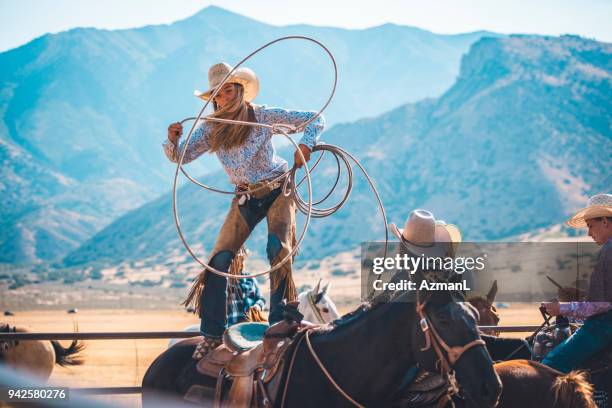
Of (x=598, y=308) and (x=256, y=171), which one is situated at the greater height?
(x=256, y=171)

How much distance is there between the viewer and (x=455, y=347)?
14.5 ft

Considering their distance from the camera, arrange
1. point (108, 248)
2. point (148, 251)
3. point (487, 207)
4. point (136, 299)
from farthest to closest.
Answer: point (108, 248)
point (148, 251)
point (487, 207)
point (136, 299)

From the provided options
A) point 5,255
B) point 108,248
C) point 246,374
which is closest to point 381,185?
point 108,248

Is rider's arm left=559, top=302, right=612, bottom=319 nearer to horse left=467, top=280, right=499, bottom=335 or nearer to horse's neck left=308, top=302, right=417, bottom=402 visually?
horse's neck left=308, top=302, right=417, bottom=402

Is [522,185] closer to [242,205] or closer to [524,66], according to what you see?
[524,66]

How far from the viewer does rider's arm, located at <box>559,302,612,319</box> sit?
5.75m

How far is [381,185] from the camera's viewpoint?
104 m

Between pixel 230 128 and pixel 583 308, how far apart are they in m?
2.86

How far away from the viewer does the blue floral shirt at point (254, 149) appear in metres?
6.09

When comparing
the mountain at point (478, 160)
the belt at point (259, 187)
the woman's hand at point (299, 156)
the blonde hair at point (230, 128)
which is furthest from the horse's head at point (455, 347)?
the mountain at point (478, 160)

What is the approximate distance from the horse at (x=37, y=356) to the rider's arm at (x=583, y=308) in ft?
24.8

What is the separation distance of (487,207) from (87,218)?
106 meters

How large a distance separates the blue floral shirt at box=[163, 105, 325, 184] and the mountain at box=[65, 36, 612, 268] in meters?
75.3

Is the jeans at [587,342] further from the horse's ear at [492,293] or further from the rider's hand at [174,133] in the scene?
the rider's hand at [174,133]
